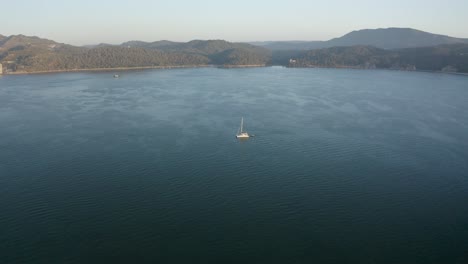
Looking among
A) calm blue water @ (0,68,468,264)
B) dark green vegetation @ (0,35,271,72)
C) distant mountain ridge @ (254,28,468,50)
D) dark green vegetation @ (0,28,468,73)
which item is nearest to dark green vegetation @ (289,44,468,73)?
dark green vegetation @ (0,28,468,73)

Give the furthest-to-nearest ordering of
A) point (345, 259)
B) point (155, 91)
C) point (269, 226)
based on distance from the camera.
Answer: point (155, 91) → point (269, 226) → point (345, 259)

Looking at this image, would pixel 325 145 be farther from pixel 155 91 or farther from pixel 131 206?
pixel 155 91

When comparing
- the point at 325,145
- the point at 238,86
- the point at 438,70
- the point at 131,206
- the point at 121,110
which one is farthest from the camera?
the point at 438,70

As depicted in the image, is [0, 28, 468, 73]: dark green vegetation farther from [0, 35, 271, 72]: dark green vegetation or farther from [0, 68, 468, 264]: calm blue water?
[0, 68, 468, 264]: calm blue water

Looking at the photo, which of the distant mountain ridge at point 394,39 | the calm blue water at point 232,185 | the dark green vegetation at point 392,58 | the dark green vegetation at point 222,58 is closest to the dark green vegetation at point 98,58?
the dark green vegetation at point 222,58

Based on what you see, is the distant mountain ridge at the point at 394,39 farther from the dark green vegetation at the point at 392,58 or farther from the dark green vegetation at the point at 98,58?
the dark green vegetation at the point at 98,58

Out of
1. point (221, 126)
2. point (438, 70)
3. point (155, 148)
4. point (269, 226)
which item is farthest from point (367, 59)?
point (269, 226)

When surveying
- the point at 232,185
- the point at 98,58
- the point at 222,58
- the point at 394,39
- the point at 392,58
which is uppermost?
the point at 394,39

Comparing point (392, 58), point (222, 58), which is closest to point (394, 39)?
point (392, 58)

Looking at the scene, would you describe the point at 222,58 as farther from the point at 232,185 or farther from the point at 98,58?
the point at 232,185
